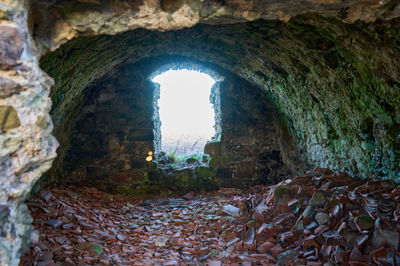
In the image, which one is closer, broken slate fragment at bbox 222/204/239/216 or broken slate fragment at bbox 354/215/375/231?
broken slate fragment at bbox 354/215/375/231

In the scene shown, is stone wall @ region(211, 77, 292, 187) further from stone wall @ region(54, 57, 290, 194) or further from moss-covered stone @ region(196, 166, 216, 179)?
moss-covered stone @ region(196, 166, 216, 179)

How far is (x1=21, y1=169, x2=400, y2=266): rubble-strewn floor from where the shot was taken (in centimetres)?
228

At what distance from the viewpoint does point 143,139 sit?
17.3 ft

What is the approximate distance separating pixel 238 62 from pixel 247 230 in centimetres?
265

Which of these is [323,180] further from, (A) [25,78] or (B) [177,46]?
(A) [25,78]

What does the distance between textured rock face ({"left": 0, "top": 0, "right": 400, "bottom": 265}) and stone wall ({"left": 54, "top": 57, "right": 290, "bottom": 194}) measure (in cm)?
51

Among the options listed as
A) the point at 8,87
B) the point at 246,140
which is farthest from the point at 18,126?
the point at 246,140

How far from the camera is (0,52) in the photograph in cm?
124

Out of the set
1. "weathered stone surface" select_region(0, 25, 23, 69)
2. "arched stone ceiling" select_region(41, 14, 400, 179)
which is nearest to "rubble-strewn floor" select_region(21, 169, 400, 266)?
"arched stone ceiling" select_region(41, 14, 400, 179)

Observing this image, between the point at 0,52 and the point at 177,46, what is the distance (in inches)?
123

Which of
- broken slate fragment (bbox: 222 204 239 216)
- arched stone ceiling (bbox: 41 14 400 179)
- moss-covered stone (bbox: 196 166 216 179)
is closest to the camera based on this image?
arched stone ceiling (bbox: 41 14 400 179)

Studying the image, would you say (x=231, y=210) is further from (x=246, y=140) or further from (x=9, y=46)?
(x=9, y=46)

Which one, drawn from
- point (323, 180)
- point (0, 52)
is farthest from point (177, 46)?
point (0, 52)

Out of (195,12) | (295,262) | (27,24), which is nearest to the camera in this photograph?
(27,24)
